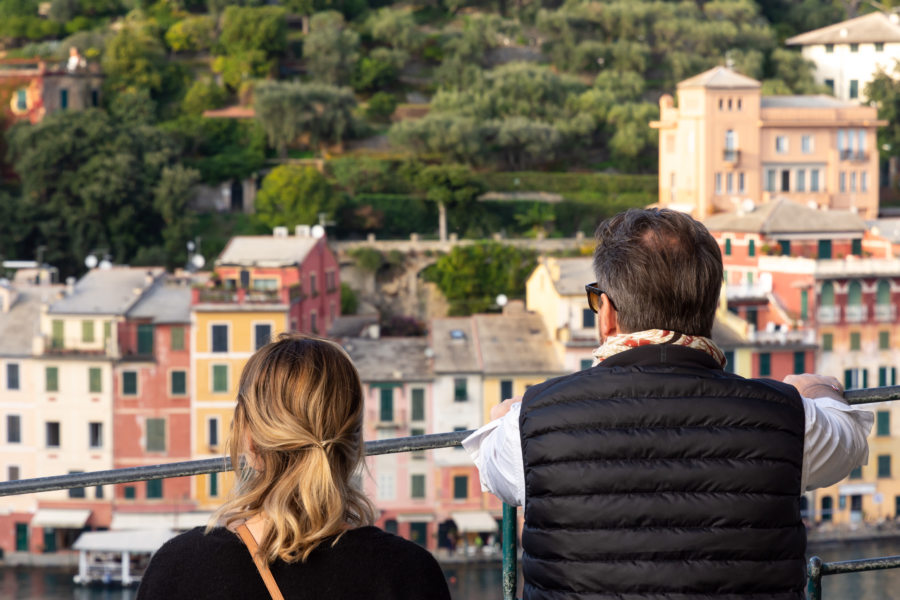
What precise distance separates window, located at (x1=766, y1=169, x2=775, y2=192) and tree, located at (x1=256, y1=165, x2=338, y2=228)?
33.1 feet

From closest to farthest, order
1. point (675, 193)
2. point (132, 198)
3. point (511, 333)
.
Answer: point (511, 333), point (132, 198), point (675, 193)

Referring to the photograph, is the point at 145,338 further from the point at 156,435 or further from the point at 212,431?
the point at 212,431

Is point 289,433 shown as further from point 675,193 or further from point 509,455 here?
point 675,193

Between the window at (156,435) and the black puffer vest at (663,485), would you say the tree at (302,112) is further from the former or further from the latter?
the black puffer vest at (663,485)

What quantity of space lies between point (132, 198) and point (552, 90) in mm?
10565

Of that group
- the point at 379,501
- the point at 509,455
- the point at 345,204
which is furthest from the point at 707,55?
the point at 509,455

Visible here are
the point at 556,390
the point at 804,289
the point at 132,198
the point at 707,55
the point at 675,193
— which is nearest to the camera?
the point at 556,390

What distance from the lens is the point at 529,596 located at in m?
1.92

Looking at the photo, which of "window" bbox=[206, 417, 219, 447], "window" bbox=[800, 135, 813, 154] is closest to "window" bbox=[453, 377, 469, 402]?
"window" bbox=[206, 417, 219, 447]

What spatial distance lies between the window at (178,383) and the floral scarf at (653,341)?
19472 millimetres

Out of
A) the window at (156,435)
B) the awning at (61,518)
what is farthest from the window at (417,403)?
the awning at (61,518)

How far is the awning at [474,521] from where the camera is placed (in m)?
20.4

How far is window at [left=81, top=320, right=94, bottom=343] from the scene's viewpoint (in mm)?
21266

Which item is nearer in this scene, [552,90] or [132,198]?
[132,198]
